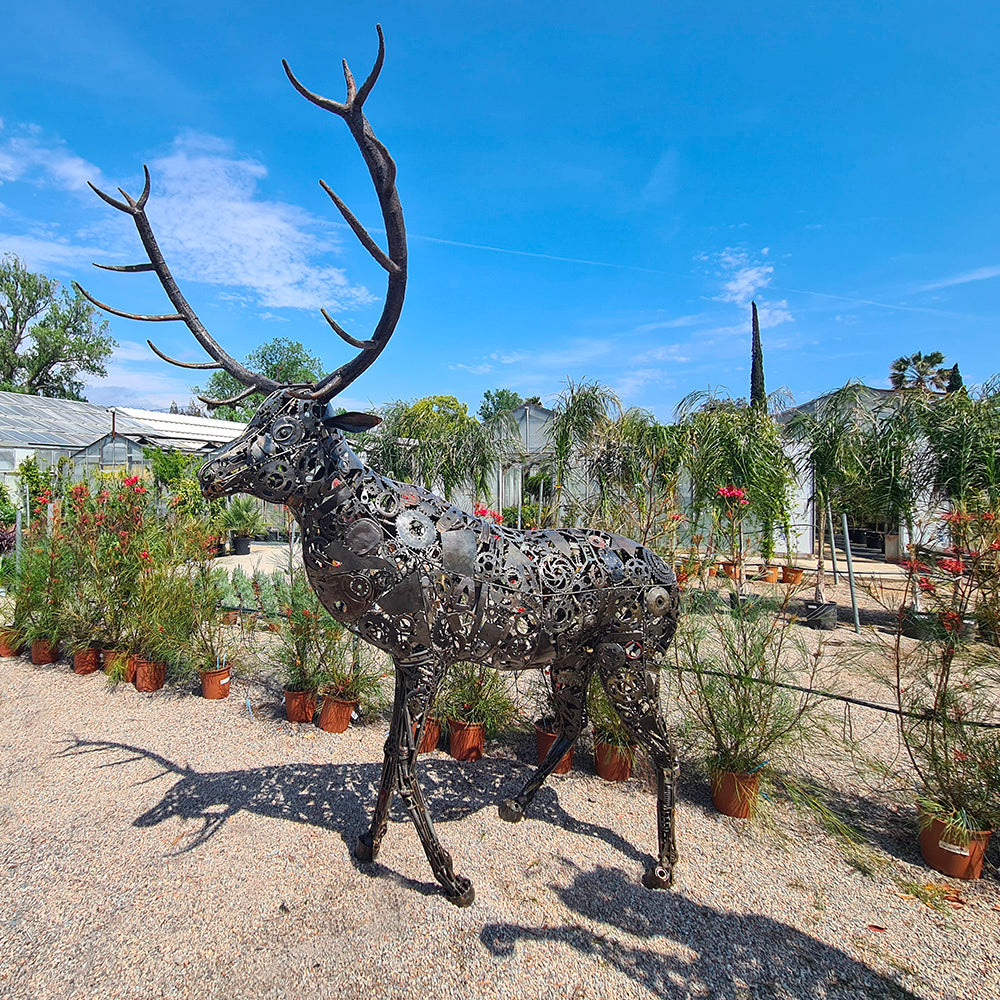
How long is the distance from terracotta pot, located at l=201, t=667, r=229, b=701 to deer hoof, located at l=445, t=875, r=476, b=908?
11.6 feet

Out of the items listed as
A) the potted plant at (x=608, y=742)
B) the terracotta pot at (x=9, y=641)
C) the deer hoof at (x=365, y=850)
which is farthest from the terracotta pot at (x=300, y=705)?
the terracotta pot at (x=9, y=641)

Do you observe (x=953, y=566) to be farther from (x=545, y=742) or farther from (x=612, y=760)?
(x=545, y=742)

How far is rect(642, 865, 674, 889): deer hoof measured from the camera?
3.02 metres

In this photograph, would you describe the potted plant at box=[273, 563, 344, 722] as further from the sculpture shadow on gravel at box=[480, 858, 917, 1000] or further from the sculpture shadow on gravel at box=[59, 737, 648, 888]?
the sculpture shadow on gravel at box=[480, 858, 917, 1000]

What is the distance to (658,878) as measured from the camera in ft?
9.88

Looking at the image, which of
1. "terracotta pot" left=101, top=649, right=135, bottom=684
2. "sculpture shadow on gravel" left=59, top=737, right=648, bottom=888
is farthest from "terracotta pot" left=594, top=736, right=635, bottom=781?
"terracotta pot" left=101, top=649, right=135, bottom=684

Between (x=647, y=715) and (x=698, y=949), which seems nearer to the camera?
(x=698, y=949)

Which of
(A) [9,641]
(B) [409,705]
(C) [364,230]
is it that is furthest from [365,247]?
(A) [9,641]

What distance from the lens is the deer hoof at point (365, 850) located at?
3.13 m

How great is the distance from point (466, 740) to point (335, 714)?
1215mm

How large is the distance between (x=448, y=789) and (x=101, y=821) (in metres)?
2.11

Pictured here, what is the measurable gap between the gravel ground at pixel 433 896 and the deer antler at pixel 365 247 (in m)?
2.46

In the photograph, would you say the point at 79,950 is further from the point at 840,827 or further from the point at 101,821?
the point at 840,827

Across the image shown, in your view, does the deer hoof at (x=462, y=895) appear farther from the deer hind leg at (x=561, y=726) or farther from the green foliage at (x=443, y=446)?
the green foliage at (x=443, y=446)
